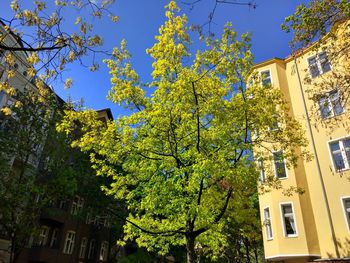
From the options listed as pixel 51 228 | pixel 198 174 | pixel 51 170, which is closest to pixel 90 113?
pixel 198 174

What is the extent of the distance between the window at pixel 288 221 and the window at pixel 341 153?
3.88 metres

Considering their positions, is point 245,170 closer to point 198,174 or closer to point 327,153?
point 198,174

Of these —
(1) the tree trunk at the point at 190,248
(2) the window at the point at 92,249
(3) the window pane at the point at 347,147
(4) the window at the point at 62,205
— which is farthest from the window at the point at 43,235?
(3) the window pane at the point at 347,147

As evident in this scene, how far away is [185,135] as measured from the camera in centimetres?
1225

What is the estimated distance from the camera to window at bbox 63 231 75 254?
30.2 meters

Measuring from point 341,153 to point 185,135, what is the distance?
41.2ft

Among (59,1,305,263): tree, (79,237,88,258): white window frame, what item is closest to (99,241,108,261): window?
(79,237,88,258): white window frame

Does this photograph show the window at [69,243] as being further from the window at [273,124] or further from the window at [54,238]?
the window at [273,124]

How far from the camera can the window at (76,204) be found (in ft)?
107

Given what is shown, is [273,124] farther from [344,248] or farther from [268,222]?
[268,222]

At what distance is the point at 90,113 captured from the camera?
1323cm

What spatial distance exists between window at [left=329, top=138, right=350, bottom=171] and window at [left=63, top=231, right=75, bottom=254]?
2385 centimetres

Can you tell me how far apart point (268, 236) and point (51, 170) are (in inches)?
585

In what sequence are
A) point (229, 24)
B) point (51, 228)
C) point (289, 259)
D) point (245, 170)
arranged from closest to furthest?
1. point (245, 170)
2. point (229, 24)
3. point (289, 259)
4. point (51, 228)
